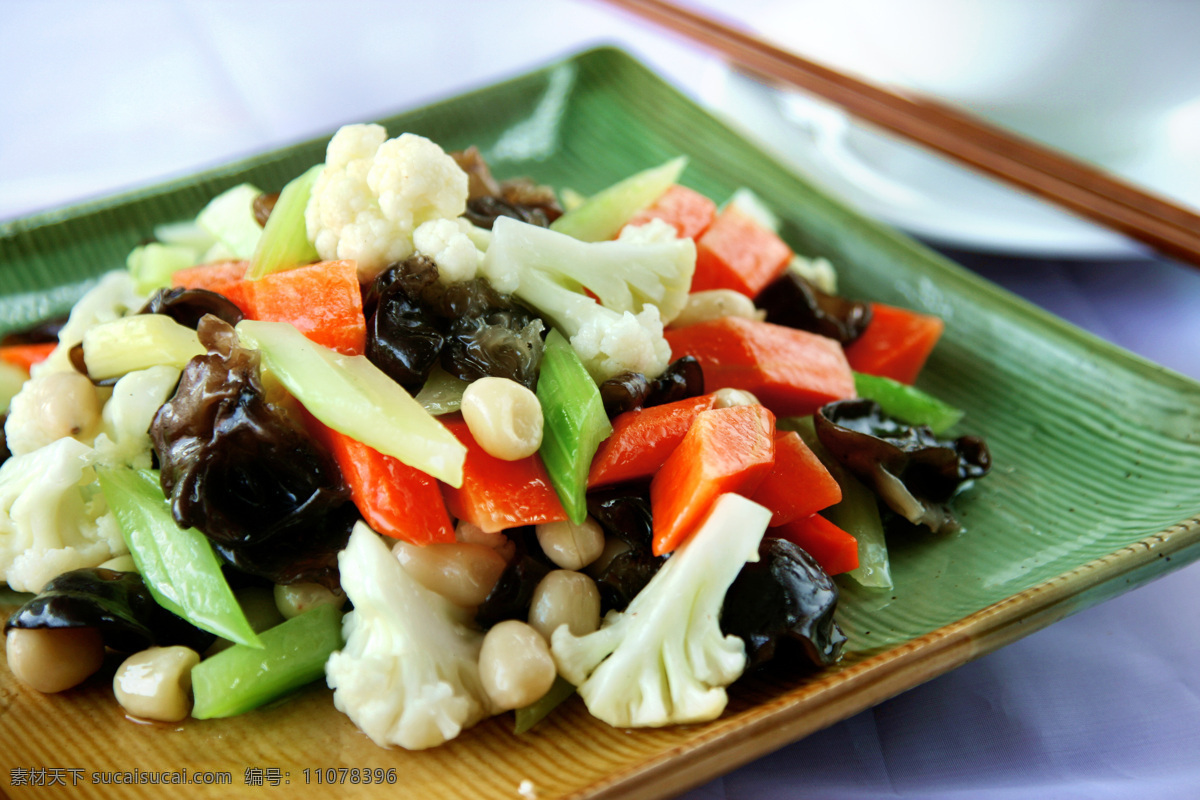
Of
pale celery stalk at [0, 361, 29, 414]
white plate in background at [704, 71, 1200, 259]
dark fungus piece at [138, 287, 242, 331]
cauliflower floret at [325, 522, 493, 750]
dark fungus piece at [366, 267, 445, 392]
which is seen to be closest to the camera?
cauliflower floret at [325, 522, 493, 750]

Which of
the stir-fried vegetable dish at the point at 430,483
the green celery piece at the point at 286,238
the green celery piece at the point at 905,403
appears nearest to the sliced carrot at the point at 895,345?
the green celery piece at the point at 905,403

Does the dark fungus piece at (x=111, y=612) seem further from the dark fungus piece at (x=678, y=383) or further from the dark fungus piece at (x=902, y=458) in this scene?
the dark fungus piece at (x=902, y=458)

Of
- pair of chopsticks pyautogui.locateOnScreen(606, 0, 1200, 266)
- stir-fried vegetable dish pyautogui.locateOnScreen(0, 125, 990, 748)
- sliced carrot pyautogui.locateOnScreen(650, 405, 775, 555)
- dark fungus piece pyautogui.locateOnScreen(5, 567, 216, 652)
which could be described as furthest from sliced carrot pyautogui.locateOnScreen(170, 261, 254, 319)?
pair of chopsticks pyautogui.locateOnScreen(606, 0, 1200, 266)

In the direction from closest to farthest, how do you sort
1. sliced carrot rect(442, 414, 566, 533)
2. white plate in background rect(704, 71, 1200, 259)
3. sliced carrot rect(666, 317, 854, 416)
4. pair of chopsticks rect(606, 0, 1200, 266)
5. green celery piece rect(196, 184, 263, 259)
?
1. sliced carrot rect(442, 414, 566, 533)
2. sliced carrot rect(666, 317, 854, 416)
3. green celery piece rect(196, 184, 263, 259)
4. pair of chopsticks rect(606, 0, 1200, 266)
5. white plate in background rect(704, 71, 1200, 259)

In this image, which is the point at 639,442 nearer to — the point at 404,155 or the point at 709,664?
the point at 709,664

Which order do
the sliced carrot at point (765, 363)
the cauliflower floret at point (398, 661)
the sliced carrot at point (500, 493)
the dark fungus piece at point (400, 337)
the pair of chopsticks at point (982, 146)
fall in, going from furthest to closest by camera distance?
the pair of chopsticks at point (982, 146) < the sliced carrot at point (765, 363) < the dark fungus piece at point (400, 337) < the sliced carrot at point (500, 493) < the cauliflower floret at point (398, 661)

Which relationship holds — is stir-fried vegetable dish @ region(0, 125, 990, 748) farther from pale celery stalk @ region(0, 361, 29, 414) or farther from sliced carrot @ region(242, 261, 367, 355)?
pale celery stalk @ region(0, 361, 29, 414)
